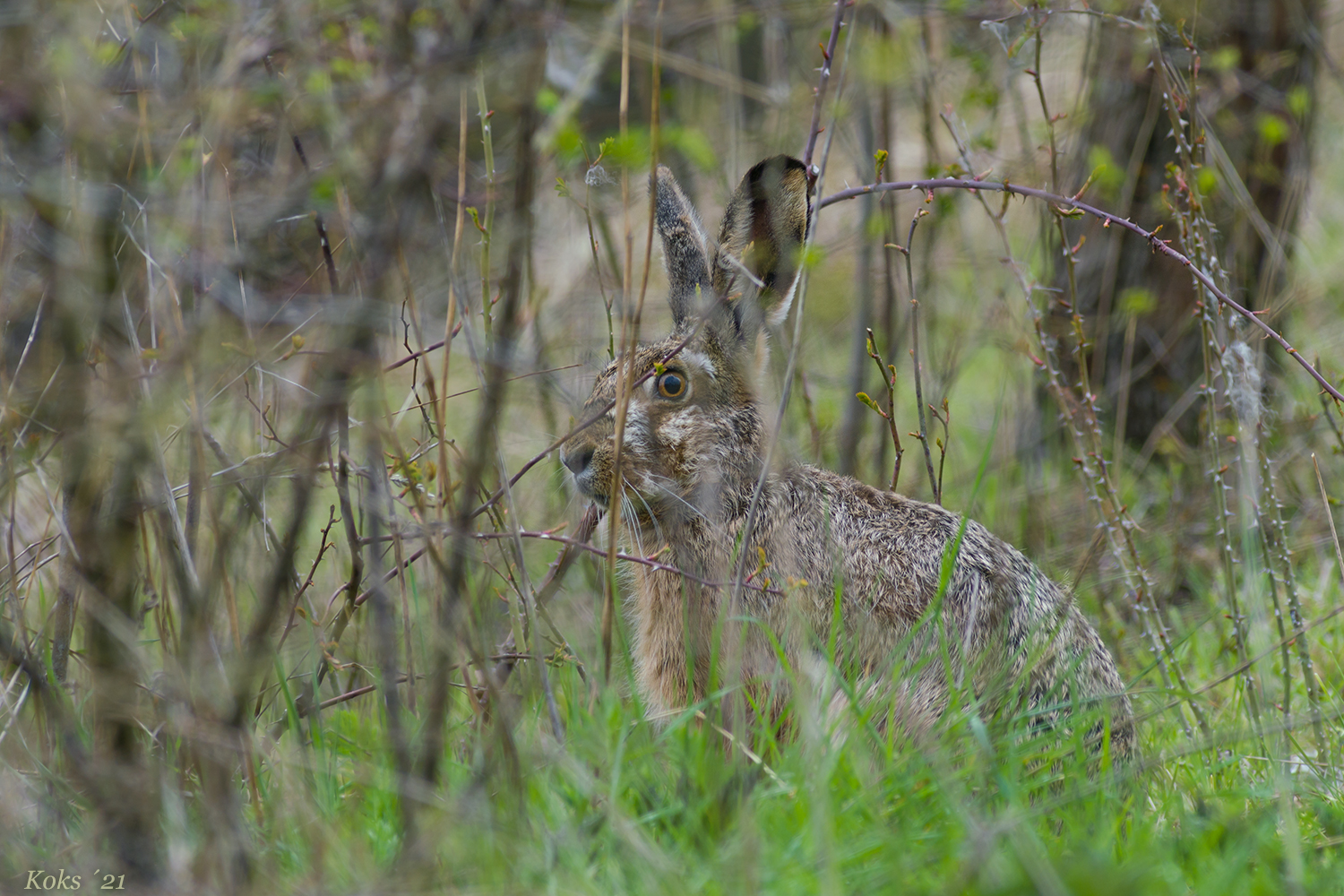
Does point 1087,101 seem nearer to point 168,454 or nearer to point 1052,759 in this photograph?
point 1052,759

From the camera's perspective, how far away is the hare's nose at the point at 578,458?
3.69 metres

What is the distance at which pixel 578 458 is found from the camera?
370 centimetres

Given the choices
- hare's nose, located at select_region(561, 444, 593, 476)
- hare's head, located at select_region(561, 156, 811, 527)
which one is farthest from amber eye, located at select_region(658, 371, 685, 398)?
hare's nose, located at select_region(561, 444, 593, 476)

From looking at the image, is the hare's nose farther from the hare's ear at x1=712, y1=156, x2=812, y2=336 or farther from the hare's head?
the hare's ear at x1=712, y1=156, x2=812, y2=336

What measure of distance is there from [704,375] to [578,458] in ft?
1.90

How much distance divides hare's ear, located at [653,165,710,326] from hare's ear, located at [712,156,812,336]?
216 mm

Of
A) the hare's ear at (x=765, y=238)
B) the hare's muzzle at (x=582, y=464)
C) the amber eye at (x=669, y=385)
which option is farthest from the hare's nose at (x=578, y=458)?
the hare's ear at (x=765, y=238)

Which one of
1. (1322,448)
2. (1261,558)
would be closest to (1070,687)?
(1261,558)

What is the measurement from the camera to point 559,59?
21.0ft

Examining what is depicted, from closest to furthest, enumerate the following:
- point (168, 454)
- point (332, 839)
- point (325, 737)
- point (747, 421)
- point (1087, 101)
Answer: point (332, 839), point (325, 737), point (168, 454), point (747, 421), point (1087, 101)

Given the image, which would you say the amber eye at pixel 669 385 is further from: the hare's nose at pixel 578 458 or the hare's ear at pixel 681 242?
the hare's nose at pixel 578 458

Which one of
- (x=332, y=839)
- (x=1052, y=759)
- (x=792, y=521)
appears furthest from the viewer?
(x=792, y=521)

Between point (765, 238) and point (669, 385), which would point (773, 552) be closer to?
point (669, 385)

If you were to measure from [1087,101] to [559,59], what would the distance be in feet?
9.28
